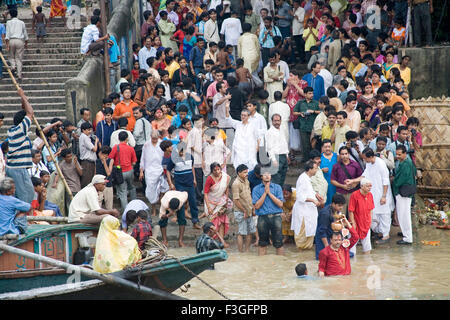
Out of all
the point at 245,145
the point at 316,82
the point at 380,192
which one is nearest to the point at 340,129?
the point at 380,192

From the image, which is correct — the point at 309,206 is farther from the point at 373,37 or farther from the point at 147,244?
the point at 373,37

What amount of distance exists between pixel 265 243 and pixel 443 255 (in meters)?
2.90

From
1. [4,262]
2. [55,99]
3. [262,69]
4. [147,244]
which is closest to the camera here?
[4,262]

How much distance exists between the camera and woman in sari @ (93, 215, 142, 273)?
10073mm

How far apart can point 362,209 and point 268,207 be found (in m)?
1.53

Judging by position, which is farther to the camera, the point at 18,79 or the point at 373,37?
the point at 373,37

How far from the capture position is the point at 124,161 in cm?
1370

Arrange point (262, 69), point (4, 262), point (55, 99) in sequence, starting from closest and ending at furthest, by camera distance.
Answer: point (4, 262)
point (55, 99)
point (262, 69)

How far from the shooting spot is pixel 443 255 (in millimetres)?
12930

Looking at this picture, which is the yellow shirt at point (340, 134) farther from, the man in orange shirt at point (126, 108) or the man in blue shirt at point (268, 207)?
the man in orange shirt at point (126, 108)

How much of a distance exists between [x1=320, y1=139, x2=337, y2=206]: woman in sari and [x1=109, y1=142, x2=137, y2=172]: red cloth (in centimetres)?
326

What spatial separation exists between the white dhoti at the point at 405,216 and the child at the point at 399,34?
5496mm

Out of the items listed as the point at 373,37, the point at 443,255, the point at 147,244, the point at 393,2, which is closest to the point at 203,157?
the point at 147,244

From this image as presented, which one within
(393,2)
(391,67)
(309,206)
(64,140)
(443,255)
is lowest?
(443,255)
